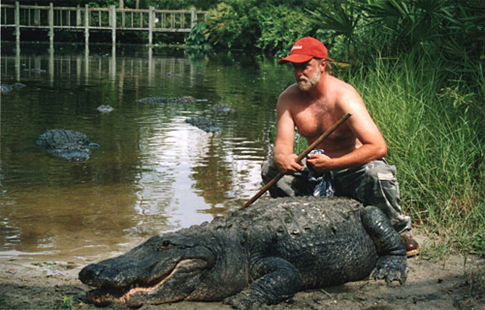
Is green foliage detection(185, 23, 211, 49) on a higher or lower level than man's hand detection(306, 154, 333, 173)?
higher

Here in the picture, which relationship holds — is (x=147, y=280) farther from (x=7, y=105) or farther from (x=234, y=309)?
(x=7, y=105)

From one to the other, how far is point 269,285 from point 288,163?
96 centimetres

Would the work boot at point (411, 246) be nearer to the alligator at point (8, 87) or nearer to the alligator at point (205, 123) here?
the alligator at point (205, 123)

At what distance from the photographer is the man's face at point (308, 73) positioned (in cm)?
425

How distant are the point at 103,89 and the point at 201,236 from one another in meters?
12.3

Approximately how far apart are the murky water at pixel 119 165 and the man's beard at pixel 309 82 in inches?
72.3

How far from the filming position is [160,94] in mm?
14617

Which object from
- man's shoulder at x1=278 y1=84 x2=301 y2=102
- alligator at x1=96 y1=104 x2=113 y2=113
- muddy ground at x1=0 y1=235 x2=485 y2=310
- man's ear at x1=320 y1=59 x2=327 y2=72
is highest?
man's ear at x1=320 y1=59 x2=327 y2=72

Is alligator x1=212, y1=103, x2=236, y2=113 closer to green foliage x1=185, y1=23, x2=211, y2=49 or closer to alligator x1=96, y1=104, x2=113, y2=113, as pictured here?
alligator x1=96, y1=104, x2=113, y2=113

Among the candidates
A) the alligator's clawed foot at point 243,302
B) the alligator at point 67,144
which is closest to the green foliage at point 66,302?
the alligator's clawed foot at point 243,302

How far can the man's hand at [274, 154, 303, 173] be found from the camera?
416cm

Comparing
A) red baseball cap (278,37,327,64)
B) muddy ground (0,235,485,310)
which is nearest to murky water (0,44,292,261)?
muddy ground (0,235,485,310)

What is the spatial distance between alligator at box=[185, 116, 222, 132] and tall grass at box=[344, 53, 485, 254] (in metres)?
4.32

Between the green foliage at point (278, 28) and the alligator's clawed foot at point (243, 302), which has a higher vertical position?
the green foliage at point (278, 28)
